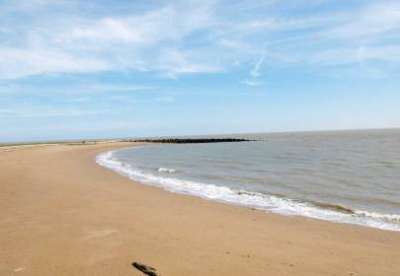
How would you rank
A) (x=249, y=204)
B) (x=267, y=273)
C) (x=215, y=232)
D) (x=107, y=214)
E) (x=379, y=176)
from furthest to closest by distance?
(x=379, y=176) < (x=249, y=204) < (x=107, y=214) < (x=215, y=232) < (x=267, y=273)

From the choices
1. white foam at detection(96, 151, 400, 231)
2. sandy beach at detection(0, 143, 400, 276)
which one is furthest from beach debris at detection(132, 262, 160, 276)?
white foam at detection(96, 151, 400, 231)

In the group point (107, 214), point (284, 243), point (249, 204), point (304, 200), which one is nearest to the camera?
point (284, 243)

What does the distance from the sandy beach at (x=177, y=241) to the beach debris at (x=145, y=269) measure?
12 cm

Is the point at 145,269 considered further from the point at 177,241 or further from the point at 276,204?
the point at 276,204

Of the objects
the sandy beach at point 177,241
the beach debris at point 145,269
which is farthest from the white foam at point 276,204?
the beach debris at point 145,269

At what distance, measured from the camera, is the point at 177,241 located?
7.51 meters

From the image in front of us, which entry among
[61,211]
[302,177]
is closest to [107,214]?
[61,211]

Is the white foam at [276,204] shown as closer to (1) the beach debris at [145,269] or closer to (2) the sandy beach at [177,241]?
(2) the sandy beach at [177,241]

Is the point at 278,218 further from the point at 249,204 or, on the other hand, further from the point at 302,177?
the point at 302,177

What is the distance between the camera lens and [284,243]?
25.1 feet

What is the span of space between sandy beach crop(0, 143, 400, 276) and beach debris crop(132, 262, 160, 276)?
0.12 m

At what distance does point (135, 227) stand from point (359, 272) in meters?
5.00

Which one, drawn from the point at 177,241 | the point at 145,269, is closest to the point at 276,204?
the point at 177,241

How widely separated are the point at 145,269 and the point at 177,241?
1.76 meters
